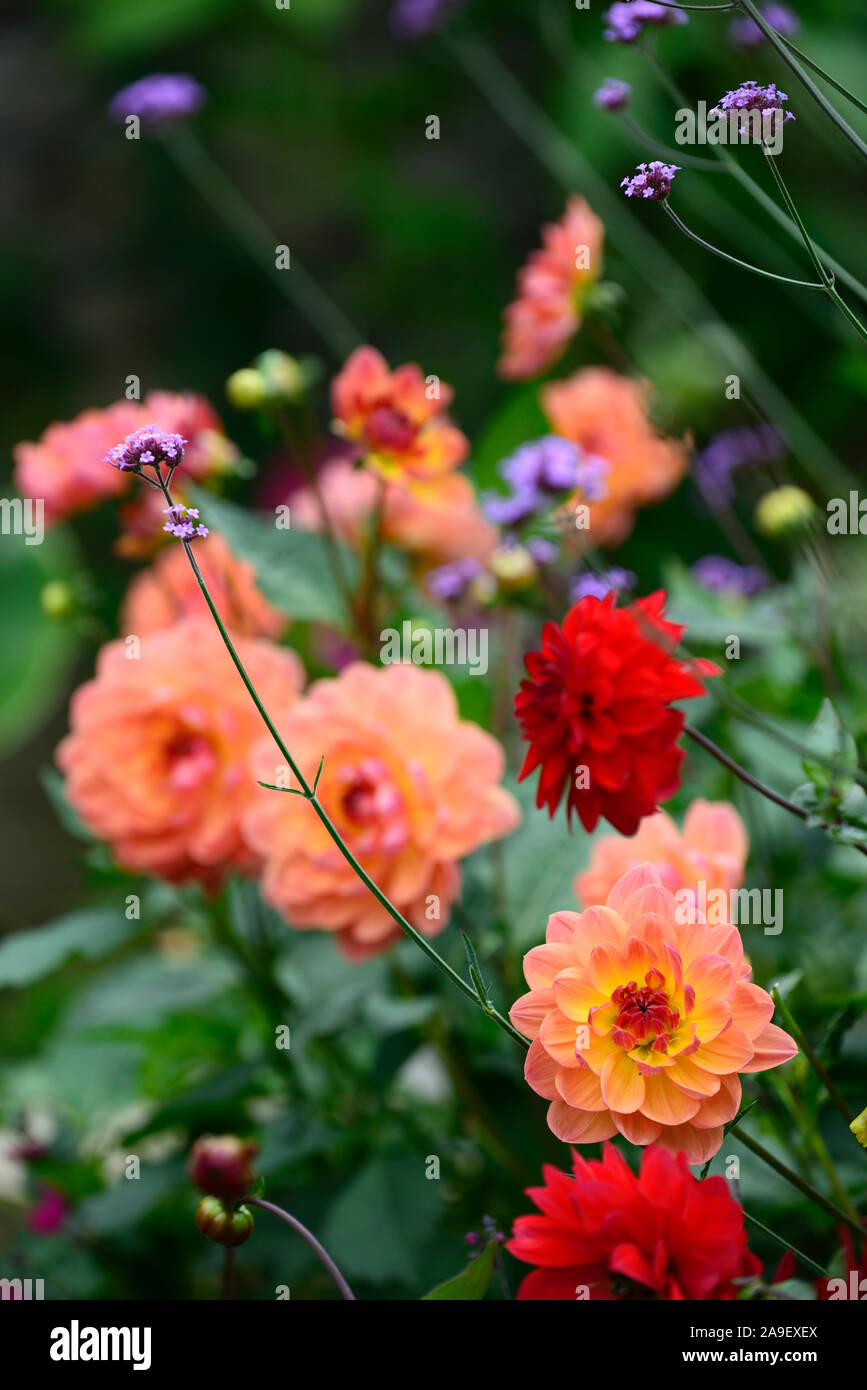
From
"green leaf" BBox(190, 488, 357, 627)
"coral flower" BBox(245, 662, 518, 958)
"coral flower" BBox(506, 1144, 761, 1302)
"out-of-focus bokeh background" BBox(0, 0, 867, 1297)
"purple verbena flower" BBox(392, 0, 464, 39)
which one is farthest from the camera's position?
"out-of-focus bokeh background" BBox(0, 0, 867, 1297)

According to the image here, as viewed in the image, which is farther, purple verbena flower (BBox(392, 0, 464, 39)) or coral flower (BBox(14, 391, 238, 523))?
purple verbena flower (BBox(392, 0, 464, 39))

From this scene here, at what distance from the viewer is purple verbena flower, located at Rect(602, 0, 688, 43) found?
1.01 ft

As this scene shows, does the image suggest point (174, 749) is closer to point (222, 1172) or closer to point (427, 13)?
point (222, 1172)

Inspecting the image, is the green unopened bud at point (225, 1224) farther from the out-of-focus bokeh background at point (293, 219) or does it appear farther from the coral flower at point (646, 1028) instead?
the out-of-focus bokeh background at point (293, 219)

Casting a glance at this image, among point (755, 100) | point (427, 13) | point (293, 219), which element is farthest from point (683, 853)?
point (293, 219)

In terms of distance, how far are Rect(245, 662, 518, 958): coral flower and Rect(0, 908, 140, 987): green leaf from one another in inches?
5.2

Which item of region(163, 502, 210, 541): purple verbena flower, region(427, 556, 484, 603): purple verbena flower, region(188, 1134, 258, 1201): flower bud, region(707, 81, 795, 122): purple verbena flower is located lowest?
region(188, 1134, 258, 1201): flower bud

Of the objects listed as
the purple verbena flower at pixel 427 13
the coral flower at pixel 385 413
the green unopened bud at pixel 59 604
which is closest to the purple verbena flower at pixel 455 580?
the coral flower at pixel 385 413

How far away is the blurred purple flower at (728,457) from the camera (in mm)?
462

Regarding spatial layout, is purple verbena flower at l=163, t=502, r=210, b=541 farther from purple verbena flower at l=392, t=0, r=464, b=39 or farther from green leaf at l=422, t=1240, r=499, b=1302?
purple verbena flower at l=392, t=0, r=464, b=39

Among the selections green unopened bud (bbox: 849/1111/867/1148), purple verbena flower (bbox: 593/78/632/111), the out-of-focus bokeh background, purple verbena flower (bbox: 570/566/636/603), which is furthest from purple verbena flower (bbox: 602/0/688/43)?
Answer: the out-of-focus bokeh background

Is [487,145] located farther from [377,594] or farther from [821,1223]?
[821,1223]

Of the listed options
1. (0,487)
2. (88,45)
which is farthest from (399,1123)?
(0,487)
